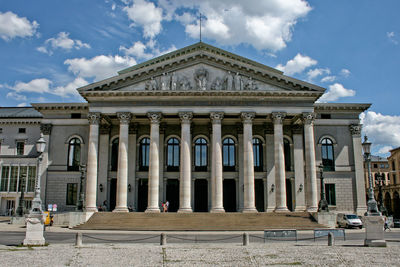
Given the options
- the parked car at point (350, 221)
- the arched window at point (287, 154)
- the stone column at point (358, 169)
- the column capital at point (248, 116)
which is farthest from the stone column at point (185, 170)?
the stone column at point (358, 169)

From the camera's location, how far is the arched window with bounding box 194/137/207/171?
48.3m

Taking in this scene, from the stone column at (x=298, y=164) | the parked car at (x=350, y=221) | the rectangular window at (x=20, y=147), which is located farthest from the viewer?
the rectangular window at (x=20, y=147)

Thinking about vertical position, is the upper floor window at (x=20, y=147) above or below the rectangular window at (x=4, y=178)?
above

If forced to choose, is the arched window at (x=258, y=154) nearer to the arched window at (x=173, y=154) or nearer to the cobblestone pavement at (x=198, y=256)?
the arched window at (x=173, y=154)

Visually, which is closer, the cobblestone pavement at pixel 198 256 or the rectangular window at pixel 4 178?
the cobblestone pavement at pixel 198 256

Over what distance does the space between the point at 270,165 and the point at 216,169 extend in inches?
358

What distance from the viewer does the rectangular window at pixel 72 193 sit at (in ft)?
159

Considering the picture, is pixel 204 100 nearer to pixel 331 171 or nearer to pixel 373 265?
pixel 331 171

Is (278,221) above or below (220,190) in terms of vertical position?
below

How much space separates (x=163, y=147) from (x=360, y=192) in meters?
24.2

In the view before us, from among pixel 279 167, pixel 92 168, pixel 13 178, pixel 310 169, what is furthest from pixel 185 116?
pixel 13 178

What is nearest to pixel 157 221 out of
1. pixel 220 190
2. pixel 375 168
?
pixel 220 190

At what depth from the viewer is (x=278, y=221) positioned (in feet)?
124

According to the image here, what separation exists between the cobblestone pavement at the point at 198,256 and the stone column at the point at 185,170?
20043 mm
